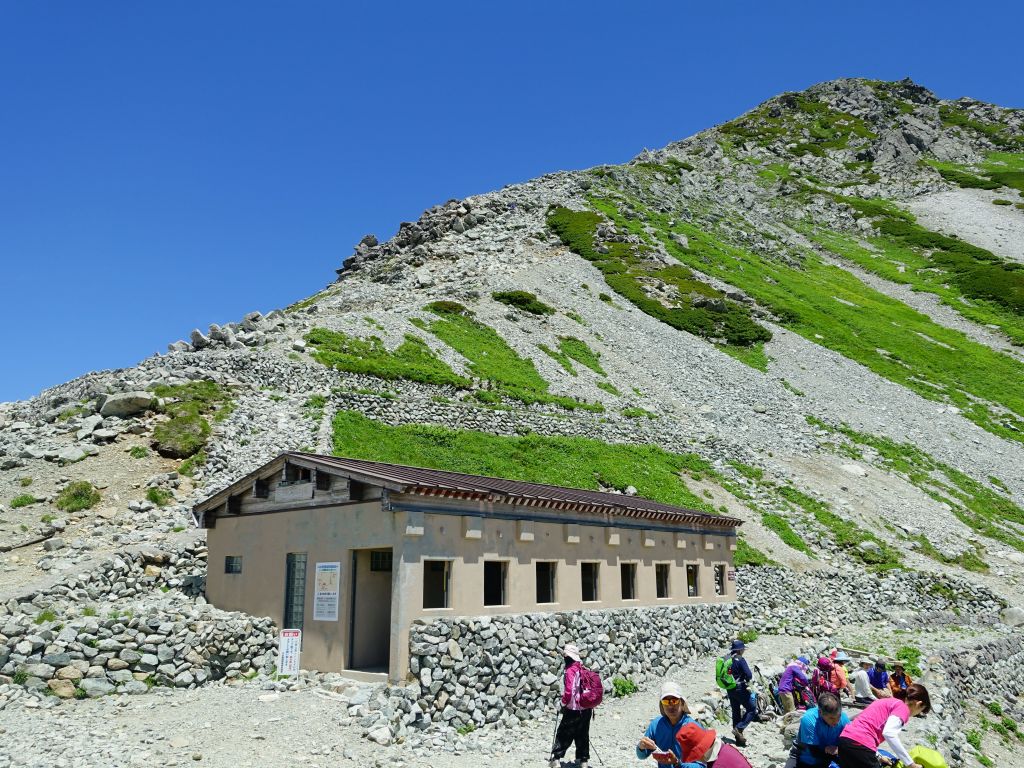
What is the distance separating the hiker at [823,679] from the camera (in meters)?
18.0

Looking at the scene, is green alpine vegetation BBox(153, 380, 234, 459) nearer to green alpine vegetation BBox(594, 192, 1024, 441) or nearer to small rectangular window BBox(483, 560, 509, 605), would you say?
small rectangular window BBox(483, 560, 509, 605)

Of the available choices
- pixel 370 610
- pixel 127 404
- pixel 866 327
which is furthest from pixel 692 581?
pixel 866 327

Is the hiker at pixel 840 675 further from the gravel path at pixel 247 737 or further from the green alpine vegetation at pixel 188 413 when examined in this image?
the green alpine vegetation at pixel 188 413

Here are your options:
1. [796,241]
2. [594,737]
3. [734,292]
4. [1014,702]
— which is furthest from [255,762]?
[796,241]

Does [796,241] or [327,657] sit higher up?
[796,241]

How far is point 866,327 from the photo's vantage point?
250 ft

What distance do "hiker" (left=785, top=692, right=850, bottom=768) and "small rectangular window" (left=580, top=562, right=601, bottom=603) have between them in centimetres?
1205

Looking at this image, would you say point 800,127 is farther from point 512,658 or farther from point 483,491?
point 512,658

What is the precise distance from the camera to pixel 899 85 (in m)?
184

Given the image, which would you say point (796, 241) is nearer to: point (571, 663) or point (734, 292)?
point (734, 292)

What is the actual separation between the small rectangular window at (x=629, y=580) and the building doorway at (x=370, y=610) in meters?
7.72

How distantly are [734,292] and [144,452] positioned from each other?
64.6 m

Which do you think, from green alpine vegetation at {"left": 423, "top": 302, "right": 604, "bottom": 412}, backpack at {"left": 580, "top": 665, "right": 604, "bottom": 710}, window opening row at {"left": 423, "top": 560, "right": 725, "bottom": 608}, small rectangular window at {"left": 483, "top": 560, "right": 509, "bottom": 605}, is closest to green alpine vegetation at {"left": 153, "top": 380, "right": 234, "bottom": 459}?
window opening row at {"left": 423, "top": 560, "right": 725, "bottom": 608}

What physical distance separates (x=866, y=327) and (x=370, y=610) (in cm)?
7233
